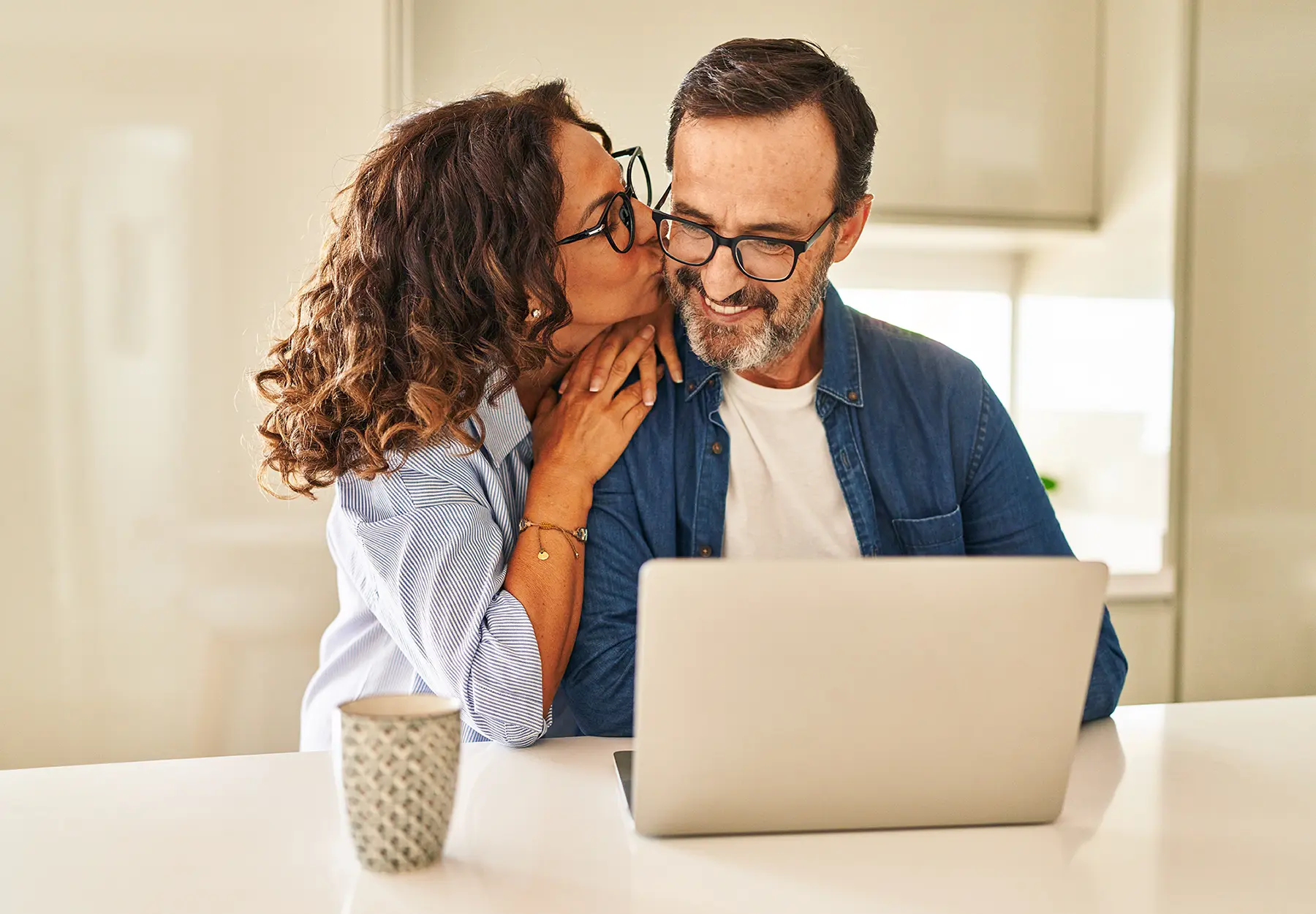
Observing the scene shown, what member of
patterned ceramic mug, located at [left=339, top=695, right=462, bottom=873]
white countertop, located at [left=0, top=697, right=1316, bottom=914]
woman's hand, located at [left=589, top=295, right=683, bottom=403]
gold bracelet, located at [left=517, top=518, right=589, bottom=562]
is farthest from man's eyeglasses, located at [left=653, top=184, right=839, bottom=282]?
patterned ceramic mug, located at [left=339, top=695, right=462, bottom=873]

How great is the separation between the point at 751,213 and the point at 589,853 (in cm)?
94

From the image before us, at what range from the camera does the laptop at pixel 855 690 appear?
2.60 ft

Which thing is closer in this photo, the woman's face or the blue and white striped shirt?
the blue and white striped shirt

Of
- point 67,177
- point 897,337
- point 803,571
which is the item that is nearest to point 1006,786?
point 803,571

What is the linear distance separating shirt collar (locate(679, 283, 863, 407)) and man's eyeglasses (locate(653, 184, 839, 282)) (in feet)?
0.41

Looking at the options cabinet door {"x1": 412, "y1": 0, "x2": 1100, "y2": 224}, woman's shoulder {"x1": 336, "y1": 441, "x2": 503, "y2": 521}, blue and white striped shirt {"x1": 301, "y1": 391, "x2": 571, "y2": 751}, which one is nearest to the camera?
blue and white striped shirt {"x1": 301, "y1": 391, "x2": 571, "y2": 751}

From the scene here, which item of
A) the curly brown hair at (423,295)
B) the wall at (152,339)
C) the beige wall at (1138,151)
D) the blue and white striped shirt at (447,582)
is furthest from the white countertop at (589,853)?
the beige wall at (1138,151)

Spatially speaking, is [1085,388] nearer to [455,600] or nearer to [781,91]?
[781,91]

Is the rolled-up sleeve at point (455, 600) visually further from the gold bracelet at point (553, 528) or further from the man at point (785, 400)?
the man at point (785, 400)

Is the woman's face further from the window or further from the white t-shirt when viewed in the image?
the window

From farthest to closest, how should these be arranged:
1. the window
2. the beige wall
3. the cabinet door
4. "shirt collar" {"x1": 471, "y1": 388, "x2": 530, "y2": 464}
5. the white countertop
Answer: the window → the beige wall → the cabinet door → "shirt collar" {"x1": 471, "y1": 388, "x2": 530, "y2": 464} → the white countertop

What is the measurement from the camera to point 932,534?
5.08 ft

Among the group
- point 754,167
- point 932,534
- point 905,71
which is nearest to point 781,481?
point 932,534

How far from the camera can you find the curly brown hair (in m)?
1.36
